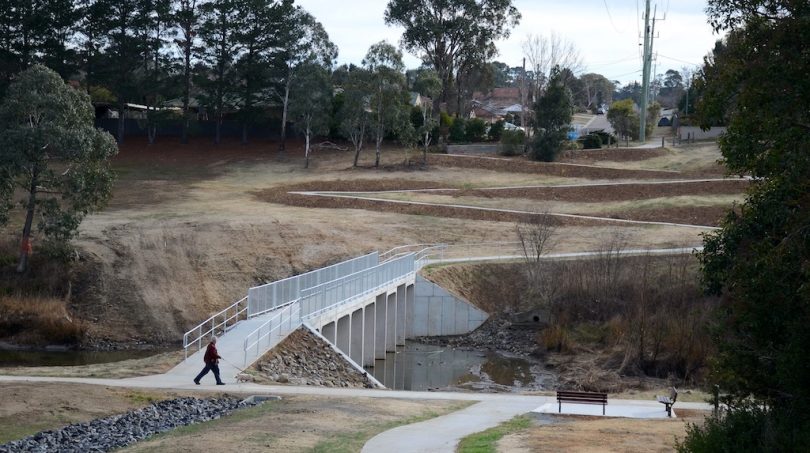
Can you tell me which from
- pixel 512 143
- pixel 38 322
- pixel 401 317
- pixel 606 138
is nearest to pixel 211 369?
pixel 38 322

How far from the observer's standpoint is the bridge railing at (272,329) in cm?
3186

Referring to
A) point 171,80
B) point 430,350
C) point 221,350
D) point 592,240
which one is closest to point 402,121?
point 171,80

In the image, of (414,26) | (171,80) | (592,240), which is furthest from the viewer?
(414,26)

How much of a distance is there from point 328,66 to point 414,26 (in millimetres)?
16221

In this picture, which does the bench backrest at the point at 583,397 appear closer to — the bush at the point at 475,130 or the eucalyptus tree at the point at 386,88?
the eucalyptus tree at the point at 386,88

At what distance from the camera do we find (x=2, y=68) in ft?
254

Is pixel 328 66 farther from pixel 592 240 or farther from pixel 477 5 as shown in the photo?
pixel 592 240

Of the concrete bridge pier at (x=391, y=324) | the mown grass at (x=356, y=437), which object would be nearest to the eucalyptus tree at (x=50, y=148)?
the concrete bridge pier at (x=391, y=324)

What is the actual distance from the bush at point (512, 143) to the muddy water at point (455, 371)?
39774 mm

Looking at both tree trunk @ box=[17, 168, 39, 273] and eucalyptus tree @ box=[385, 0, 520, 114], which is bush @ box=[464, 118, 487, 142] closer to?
eucalyptus tree @ box=[385, 0, 520, 114]

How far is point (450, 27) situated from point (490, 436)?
3262 inches

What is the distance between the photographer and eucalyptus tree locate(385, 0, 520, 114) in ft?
328

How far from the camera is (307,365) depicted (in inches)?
1313

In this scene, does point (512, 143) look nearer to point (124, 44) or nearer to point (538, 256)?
point (124, 44)
